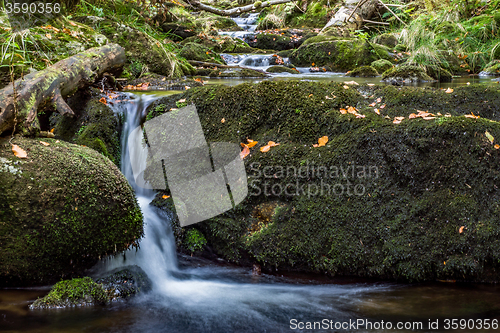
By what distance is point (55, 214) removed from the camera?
2729mm

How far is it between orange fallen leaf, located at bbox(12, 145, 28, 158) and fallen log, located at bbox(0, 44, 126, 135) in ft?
0.76

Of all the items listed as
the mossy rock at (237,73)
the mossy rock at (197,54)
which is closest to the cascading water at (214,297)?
the mossy rock at (237,73)

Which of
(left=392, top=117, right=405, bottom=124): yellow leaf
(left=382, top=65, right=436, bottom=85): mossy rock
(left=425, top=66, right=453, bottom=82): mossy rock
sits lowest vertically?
(left=392, top=117, right=405, bottom=124): yellow leaf

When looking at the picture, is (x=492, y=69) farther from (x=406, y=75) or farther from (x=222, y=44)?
(x=222, y=44)

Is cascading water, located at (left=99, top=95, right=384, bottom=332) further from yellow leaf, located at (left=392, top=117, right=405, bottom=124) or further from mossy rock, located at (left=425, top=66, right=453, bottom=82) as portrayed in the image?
mossy rock, located at (left=425, top=66, right=453, bottom=82)

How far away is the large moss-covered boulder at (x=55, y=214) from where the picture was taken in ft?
8.73

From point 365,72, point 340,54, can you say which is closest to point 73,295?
point 365,72

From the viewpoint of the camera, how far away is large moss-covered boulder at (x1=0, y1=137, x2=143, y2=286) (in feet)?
8.73

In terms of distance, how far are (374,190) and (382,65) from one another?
6.54 metres

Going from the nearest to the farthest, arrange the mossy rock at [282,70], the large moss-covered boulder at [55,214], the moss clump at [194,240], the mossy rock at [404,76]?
the large moss-covered boulder at [55,214], the moss clump at [194,240], the mossy rock at [404,76], the mossy rock at [282,70]

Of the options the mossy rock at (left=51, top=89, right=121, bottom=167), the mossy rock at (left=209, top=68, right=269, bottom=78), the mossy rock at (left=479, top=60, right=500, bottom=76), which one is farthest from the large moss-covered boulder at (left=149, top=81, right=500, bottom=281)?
the mossy rock at (left=479, top=60, right=500, bottom=76)

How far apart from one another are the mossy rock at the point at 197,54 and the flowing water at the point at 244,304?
23.7 ft

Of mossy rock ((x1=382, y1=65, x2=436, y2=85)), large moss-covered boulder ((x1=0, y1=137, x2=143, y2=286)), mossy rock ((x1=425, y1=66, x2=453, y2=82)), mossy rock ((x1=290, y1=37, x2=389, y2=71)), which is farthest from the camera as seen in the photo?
mossy rock ((x1=290, y1=37, x2=389, y2=71))

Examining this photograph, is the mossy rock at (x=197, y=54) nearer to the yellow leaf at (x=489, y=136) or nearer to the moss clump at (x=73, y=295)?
the moss clump at (x=73, y=295)
